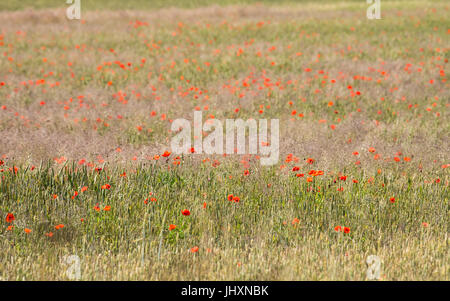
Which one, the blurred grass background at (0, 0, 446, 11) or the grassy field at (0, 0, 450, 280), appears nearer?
the grassy field at (0, 0, 450, 280)

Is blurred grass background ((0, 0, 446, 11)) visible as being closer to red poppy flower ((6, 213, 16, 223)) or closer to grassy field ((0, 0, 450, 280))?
grassy field ((0, 0, 450, 280))

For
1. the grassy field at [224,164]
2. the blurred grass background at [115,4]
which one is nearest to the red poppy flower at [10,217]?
the grassy field at [224,164]

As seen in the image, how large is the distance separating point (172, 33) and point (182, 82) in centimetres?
474

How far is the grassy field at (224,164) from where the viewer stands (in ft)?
11.5

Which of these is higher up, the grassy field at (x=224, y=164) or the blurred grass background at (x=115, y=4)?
the blurred grass background at (x=115, y=4)

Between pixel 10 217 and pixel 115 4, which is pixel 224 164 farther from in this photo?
pixel 115 4

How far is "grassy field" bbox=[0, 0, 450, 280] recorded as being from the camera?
3.50m

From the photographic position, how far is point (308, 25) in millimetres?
15312

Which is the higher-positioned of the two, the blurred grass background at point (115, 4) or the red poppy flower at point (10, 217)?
the blurred grass background at point (115, 4)

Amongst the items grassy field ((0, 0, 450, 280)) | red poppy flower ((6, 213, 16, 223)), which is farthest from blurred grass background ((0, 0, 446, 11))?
red poppy flower ((6, 213, 16, 223))

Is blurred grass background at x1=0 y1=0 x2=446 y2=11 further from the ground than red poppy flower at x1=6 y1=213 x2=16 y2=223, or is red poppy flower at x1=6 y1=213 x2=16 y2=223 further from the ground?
blurred grass background at x1=0 y1=0 x2=446 y2=11

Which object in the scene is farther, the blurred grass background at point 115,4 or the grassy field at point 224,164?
the blurred grass background at point 115,4

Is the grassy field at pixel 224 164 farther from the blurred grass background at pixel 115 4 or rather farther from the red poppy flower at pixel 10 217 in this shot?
the blurred grass background at pixel 115 4
